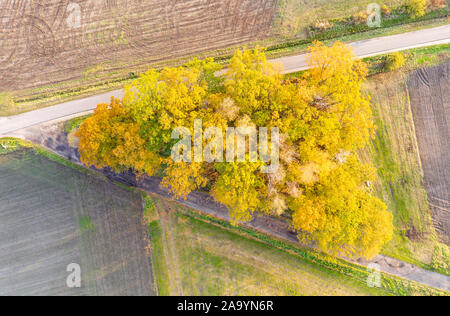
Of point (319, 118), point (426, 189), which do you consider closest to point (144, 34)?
point (319, 118)

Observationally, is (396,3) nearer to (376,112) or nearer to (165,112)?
(376,112)

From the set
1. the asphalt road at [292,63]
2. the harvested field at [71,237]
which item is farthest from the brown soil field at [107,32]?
the harvested field at [71,237]

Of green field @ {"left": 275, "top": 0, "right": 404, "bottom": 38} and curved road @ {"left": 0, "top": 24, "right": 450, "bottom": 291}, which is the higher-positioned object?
green field @ {"left": 275, "top": 0, "right": 404, "bottom": 38}

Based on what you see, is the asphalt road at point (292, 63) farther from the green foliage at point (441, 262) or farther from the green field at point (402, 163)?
the green foliage at point (441, 262)

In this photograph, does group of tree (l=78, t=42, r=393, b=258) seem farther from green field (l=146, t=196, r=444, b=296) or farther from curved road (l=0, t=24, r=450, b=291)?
curved road (l=0, t=24, r=450, b=291)

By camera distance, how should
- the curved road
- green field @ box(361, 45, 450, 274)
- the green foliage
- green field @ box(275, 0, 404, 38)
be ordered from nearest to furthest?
1. the green foliage
2. green field @ box(361, 45, 450, 274)
3. the curved road
4. green field @ box(275, 0, 404, 38)

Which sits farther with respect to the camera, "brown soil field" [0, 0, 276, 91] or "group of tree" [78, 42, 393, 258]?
"brown soil field" [0, 0, 276, 91]

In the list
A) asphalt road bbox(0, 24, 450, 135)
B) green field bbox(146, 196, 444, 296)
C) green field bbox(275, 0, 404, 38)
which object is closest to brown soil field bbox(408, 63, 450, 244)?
asphalt road bbox(0, 24, 450, 135)

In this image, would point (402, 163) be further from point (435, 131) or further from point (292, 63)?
point (292, 63)
